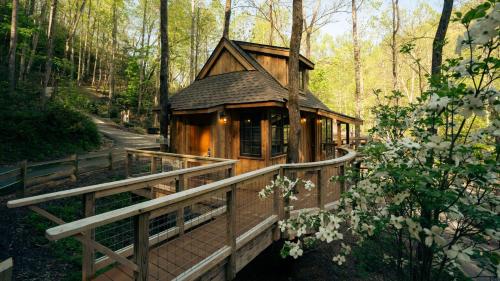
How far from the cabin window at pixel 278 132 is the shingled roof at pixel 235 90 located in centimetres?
78

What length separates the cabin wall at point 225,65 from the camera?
436 inches

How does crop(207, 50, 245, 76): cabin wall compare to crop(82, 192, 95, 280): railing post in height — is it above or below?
above

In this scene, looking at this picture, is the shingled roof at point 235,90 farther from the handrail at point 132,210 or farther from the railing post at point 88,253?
the railing post at point 88,253

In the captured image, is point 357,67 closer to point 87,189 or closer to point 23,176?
point 87,189

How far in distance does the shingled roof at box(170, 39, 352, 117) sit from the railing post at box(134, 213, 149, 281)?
240 inches

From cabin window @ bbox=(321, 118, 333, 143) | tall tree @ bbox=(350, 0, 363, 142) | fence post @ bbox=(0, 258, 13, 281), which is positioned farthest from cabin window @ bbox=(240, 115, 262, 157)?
tall tree @ bbox=(350, 0, 363, 142)

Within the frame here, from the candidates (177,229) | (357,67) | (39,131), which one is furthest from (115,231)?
(357,67)

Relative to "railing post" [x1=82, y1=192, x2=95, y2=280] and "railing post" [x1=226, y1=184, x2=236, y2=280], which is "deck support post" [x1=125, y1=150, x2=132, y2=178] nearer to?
"railing post" [x1=82, y1=192, x2=95, y2=280]

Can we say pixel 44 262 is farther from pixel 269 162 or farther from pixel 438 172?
pixel 438 172

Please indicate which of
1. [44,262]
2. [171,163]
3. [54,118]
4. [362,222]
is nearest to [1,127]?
[54,118]

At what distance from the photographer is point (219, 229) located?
435 centimetres

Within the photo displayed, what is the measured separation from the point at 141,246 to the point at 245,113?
7.00 meters

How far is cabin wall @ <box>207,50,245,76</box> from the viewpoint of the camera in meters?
11.1

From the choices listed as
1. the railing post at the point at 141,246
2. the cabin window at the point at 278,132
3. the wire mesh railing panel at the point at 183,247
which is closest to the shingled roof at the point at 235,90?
the cabin window at the point at 278,132
